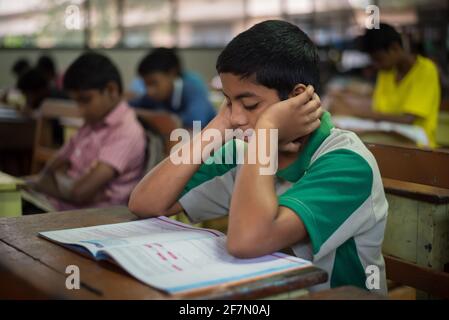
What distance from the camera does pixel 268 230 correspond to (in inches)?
44.7

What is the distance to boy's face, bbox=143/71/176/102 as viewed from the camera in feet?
13.4

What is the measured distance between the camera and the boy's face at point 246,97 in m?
1.33

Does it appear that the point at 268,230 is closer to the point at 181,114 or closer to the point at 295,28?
the point at 295,28

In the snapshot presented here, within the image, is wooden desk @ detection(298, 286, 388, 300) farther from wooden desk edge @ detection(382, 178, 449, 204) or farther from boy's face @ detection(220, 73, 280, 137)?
wooden desk edge @ detection(382, 178, 449, 204)

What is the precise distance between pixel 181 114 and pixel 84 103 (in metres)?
1.53

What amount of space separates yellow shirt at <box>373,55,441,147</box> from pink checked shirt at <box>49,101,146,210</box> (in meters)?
1.66

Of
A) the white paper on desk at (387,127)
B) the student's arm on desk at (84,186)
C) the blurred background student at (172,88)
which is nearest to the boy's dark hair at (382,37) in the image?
the white paper on desk at (387,127)

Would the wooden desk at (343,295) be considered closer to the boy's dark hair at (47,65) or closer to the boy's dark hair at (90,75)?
the boy's dark hair at (90,75)

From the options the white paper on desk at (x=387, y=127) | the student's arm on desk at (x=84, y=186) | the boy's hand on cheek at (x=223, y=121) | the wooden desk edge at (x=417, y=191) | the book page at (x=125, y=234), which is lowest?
the student's arm on desk at (x=84, y=186)

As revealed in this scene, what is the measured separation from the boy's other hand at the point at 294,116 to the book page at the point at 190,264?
267 millimetres

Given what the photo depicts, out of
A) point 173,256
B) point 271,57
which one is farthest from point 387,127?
point 173,256

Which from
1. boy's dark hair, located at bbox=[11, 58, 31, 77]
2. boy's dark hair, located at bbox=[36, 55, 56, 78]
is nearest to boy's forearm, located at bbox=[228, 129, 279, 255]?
boy's dark hair, located at bbox=[36, 55, 56, 78]
